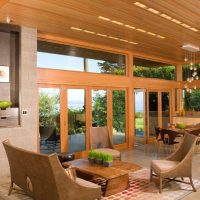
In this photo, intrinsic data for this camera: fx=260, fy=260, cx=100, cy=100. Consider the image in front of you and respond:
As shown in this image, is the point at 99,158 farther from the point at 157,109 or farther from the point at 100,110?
the point at 157,109

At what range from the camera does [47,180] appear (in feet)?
11.1

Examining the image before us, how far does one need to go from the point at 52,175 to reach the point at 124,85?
558 centimetres

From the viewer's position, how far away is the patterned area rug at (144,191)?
14.1 ft

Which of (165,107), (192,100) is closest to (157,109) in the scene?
(165,107)

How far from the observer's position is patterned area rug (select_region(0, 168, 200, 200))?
4.29 m

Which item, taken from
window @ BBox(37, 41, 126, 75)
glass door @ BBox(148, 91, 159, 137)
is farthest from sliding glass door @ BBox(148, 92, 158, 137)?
window @ BBox(37, 41, 126, 75)

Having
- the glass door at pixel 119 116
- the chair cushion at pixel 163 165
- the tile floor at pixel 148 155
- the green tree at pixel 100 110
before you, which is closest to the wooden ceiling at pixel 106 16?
the green tree at pixel 100 110

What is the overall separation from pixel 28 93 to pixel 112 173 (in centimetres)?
275

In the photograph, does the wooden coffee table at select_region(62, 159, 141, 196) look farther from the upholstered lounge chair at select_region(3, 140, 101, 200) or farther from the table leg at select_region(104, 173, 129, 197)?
the upholstered lounge chair at select_region(3, 140, 101, 200)

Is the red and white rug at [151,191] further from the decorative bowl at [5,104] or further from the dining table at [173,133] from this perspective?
the decorative bowl at [5,104]

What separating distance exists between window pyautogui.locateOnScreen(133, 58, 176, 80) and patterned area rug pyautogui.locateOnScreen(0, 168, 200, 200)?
4860 millimetres

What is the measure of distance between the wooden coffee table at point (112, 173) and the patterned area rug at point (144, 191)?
0.35 feet

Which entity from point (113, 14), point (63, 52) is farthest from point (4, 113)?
point (113, 14)

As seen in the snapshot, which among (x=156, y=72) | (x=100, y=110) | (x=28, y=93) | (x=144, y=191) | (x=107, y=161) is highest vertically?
(x=156, y=72)
